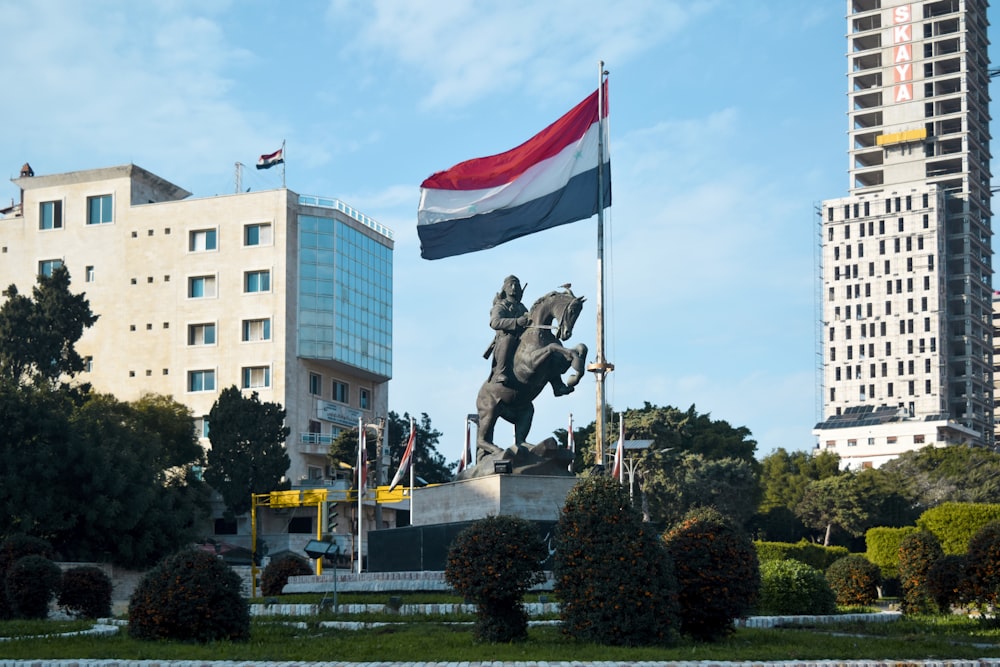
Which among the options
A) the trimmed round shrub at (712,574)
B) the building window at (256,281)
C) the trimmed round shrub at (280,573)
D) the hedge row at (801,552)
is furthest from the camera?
the building window at (256,281)

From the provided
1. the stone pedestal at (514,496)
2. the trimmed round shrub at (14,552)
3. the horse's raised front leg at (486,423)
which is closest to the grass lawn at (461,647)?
the trimmed round shrub at (14,552)

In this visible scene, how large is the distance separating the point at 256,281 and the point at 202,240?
211 inches

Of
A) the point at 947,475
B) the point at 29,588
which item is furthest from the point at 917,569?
the point at 947,475

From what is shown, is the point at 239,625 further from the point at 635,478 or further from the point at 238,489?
the point at 238,489

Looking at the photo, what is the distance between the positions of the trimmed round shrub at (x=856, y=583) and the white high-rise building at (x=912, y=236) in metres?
106

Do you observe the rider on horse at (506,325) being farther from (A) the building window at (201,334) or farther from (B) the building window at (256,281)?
(A) the building window at (201,334)

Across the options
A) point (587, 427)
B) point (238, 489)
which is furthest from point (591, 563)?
point (587, 427)

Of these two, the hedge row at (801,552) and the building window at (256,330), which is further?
the building window at (256,330)

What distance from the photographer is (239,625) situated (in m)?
16.9

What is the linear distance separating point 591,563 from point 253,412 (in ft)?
202

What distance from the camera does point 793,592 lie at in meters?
23.1

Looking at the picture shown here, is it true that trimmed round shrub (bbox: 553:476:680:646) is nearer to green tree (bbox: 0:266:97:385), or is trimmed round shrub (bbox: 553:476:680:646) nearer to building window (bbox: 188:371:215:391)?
green tree (bbox: 0:266:97:385)

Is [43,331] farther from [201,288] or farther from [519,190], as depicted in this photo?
[519,190]

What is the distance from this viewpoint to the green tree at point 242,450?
7431 cm
